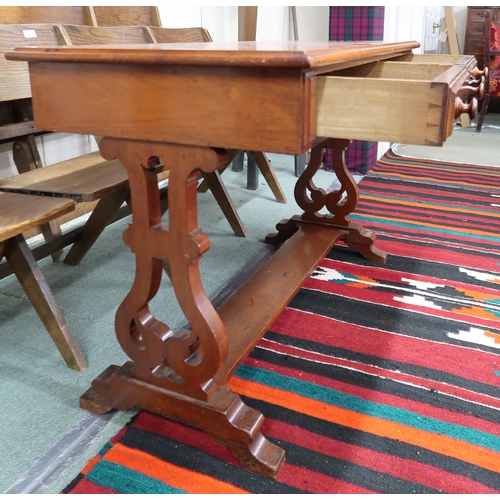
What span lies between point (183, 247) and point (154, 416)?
47cm

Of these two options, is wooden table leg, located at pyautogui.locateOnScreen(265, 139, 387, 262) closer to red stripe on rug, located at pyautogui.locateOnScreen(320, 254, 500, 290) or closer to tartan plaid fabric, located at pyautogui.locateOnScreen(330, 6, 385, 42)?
red stripe on rug, located at pyautogui.locateOnScreen(320, 254, 500, 290)

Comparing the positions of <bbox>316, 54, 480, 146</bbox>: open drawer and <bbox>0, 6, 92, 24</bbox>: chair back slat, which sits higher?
<bbox>0, 6, 92, 24</bbox>: chair back slat

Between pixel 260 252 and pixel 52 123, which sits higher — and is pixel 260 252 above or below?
below

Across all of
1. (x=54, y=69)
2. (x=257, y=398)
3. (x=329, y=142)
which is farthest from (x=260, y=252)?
(x=54, y=69)

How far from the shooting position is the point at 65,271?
6.25ft

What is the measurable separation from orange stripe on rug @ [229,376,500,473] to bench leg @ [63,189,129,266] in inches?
31.2

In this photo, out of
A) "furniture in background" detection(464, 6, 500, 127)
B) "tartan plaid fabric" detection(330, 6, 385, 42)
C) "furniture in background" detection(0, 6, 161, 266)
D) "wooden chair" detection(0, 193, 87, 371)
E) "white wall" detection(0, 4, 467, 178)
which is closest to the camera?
"wooden chair" detection(0, 193, 87, 371)

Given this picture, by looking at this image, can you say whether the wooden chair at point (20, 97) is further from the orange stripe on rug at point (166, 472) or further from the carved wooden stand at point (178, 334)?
the orange stripe on rug at point (166, 472)

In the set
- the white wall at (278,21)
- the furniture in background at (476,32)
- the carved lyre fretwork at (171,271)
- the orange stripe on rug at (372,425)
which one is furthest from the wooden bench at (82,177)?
the furniture in background at (476,32)

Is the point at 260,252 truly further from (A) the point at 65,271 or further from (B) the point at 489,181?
(B) the point at 489,181

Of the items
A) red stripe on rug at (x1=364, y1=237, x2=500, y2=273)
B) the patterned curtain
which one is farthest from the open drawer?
the patterned curtain

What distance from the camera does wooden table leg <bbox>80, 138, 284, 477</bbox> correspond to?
0.93 m

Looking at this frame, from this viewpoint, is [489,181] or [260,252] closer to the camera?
[260,252]

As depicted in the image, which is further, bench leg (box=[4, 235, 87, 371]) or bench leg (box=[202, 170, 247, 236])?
bench leg (box=[202, 170, 247, 236])
